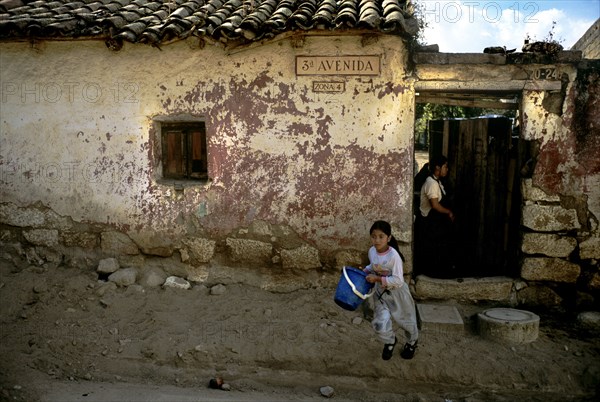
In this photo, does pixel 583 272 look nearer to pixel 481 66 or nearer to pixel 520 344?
pixel 520 344

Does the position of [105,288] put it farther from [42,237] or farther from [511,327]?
[511,327]

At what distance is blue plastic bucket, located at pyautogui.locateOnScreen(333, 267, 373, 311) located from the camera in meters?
4.14

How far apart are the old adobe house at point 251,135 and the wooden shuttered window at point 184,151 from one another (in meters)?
0.02

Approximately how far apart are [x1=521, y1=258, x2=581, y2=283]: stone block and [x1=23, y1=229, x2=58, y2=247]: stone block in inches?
222

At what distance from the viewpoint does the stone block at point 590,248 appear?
5.29 m

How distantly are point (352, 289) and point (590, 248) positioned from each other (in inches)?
116

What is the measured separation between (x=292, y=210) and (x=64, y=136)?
9.78 feet

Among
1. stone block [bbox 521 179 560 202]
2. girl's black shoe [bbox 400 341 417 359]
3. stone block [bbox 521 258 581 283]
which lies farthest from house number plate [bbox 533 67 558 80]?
girl's black shoe [bbox 400 341 417 359]

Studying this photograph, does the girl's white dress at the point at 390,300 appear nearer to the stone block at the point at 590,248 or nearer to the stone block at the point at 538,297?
the stone block at the point at 538,297

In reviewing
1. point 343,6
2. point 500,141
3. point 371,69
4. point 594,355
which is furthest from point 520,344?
point 343,6

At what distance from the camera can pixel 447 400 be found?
4121mm

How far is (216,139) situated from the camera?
5.78 m

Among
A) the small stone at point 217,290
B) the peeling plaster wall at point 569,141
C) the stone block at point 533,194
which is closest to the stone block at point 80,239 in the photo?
the small stone at point 217,290

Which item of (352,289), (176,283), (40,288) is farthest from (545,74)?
(40,288)
